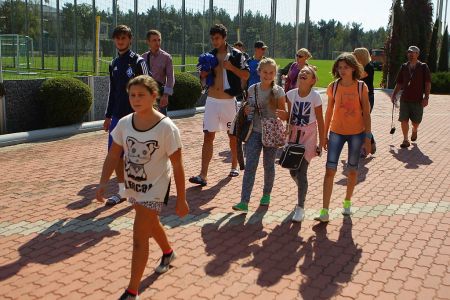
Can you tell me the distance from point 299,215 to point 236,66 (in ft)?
7.05

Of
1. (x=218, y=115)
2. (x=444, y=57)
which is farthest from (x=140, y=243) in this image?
(x=444, y=57)

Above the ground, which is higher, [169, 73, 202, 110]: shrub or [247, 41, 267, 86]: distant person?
[247, 41, 267, 86]: distant person

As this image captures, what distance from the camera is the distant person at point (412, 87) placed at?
32.0 feet

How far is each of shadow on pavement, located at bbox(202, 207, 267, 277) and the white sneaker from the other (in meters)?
0.37

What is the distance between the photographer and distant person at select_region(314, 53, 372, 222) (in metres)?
5.28

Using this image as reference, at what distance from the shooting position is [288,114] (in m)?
5.38

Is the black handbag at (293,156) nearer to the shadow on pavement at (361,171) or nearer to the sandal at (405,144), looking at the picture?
the shadow on pavement at (361,171)

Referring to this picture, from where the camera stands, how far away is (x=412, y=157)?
30.0 feet

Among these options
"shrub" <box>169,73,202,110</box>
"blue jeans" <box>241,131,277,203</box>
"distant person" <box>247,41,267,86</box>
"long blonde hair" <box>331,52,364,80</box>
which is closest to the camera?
"long blonde hair" <box>331,52,364,80</box>

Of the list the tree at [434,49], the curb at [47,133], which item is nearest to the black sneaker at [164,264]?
the curb at [47,133]

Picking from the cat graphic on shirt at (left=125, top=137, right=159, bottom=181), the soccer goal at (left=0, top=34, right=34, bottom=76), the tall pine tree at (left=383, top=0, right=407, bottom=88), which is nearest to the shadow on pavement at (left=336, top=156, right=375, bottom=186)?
the cat graphic on shirt at (left=125, top=137, right=159, bottom=181)

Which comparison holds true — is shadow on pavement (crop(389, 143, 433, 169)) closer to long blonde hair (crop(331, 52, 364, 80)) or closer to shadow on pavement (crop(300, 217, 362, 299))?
long blonde hair (crop(331, 52, 364, 80))

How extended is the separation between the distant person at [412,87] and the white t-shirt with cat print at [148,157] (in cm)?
745

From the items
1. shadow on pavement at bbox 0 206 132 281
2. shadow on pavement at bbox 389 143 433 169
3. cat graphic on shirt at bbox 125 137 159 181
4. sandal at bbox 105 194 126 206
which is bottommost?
shadow on pavement at bbox 0 206 132 281
